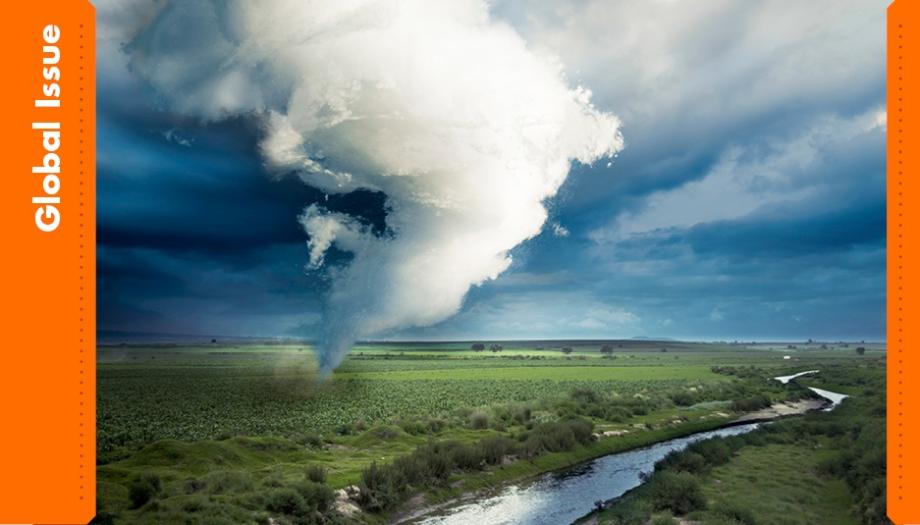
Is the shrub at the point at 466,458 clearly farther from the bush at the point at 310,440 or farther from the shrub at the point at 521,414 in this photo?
the shrub at the point at 521,414

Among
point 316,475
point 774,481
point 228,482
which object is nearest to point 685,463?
point 774,481

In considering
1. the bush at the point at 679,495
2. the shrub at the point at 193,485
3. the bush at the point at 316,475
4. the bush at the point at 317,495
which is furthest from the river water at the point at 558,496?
the shrub at the point at 193,485

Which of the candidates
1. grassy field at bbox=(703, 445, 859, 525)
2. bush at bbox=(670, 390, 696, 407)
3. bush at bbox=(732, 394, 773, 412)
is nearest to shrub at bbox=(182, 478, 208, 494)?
grassy field at bbox=(703, 445, 859, 525)

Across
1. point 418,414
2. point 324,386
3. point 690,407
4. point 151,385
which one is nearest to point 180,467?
point 418,414
